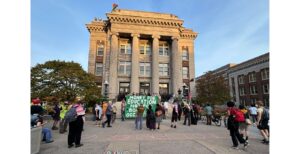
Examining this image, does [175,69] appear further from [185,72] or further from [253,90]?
[253,90]

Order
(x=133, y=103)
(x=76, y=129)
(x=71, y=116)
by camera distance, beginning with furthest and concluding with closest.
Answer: (x=133, y=103) < (x=76, y=129) < (x=71, y=116)

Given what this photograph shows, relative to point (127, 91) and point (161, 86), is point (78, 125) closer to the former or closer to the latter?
point (127, 91)

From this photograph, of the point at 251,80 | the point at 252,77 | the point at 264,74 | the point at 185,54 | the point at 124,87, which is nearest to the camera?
the point at 124,87

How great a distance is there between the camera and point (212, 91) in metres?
35.1

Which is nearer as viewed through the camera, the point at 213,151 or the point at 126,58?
the point at 213,151

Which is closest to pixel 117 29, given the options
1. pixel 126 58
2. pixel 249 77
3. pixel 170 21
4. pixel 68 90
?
pixel 126 58

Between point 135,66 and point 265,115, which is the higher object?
point 135,66

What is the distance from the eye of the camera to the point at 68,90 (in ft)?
60.0

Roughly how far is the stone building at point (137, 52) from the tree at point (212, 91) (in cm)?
793

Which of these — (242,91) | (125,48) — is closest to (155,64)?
(125,48)

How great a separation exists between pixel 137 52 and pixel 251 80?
111 feet

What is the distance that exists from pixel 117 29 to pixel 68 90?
15.3 meters

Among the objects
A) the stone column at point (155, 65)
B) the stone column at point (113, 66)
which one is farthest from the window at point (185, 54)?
the stone column at point (113, 66)
